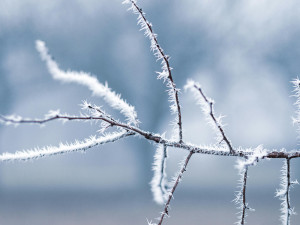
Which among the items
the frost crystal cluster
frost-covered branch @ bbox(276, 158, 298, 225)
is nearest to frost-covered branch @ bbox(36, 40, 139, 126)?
the frost crystal cluster

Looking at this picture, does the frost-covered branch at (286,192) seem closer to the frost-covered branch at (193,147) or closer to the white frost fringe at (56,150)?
the frost-covered branch at (193,147)

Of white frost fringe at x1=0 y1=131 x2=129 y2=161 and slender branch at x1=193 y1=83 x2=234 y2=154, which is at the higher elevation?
slender branch at x1=193 y1=83 x2=234 y2=154

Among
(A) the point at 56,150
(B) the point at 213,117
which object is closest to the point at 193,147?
(B) the point at 213,117

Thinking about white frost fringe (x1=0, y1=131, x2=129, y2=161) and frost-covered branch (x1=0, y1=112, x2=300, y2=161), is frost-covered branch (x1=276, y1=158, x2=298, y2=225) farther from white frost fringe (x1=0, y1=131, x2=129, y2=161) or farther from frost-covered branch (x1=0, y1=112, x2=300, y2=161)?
white frost fringe (x1=0, y1=131, x2=129, y2=161)

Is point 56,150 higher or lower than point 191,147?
lower

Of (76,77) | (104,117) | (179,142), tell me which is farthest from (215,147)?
(76,77)

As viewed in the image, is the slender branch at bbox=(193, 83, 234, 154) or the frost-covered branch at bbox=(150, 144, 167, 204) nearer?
the slender branch at bbox=(193, 83, 234, 154)

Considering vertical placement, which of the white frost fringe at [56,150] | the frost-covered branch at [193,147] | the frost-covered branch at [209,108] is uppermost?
the frost-covered branch at [209,108]

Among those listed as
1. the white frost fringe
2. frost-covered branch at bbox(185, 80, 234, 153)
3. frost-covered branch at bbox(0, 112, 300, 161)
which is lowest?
the white frost fringe

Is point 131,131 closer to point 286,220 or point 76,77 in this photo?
point 76,77

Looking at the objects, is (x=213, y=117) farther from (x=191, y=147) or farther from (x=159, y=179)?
(x=159, y=179)

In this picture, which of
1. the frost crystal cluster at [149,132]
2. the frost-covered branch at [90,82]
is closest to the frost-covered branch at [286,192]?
the frost crystal cluster at [149,132]
